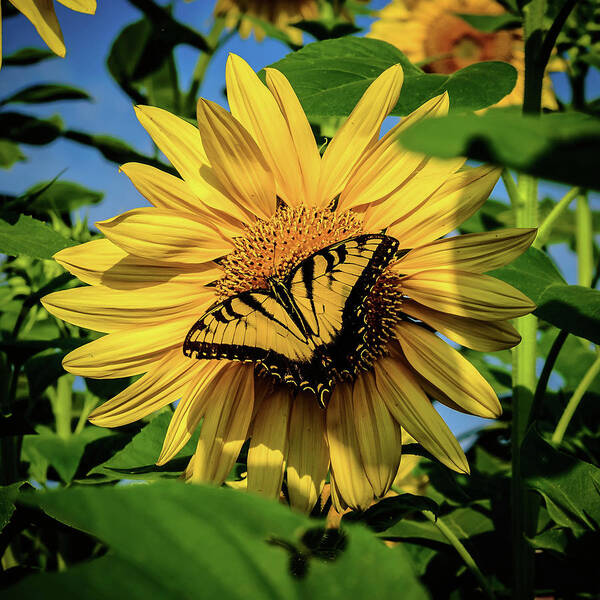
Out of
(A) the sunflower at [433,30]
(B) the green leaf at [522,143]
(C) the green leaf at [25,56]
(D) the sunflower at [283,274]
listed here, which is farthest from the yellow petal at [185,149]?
(A) the sunflower at [433,30]

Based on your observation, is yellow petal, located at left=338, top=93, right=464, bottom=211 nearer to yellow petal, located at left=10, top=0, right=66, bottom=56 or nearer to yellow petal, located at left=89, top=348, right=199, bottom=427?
yellow petal, located at left=89, top=348, right=199, bottom=427

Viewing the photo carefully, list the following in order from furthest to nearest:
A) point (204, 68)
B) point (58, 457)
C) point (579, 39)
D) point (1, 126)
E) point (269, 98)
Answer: point (204, 68)
point (1, 126)
point (579, 39)
point (58, 457)
point (269, 98)

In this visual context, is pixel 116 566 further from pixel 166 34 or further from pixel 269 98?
pixel 166 34

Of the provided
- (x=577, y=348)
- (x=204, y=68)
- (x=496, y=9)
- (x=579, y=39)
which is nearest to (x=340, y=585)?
(x=577, y=348)

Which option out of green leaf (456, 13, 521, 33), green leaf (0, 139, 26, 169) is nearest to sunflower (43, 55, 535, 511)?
green leaf (456, 13, 521, 33)

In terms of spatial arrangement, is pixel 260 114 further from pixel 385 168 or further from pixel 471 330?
pixel 471 330

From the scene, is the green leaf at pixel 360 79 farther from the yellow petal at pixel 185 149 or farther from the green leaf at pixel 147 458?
the green leaf at pixel 147 458

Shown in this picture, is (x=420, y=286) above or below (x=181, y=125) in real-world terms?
below
